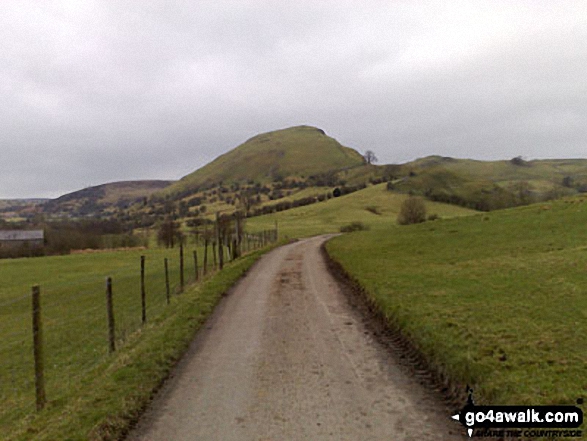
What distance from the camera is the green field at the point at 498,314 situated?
21.2ft

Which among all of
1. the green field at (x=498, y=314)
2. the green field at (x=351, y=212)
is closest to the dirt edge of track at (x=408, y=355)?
the green field at (x=498, y=314)

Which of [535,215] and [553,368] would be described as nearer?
[553,368]

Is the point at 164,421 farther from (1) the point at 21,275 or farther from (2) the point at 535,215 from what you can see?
(1) the point at 21,275

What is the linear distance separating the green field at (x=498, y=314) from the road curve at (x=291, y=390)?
3.36 feet

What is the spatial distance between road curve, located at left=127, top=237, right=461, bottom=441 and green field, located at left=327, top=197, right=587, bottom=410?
1.03m

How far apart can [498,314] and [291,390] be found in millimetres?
6092

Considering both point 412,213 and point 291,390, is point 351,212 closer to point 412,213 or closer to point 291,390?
point 412,213

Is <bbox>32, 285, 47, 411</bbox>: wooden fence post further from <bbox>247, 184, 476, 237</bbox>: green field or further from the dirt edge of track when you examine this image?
<bbox>247, 184, 476, 237</bbox>: green field

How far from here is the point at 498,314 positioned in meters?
10.4

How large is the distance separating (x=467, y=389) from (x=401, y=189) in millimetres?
164890

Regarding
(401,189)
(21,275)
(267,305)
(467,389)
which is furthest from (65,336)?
(401,189)

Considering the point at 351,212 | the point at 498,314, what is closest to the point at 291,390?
the point at 498,314

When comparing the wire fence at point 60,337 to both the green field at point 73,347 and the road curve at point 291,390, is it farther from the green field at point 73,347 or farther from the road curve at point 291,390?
the road curve at point 291,390

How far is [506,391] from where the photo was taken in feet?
20.0
